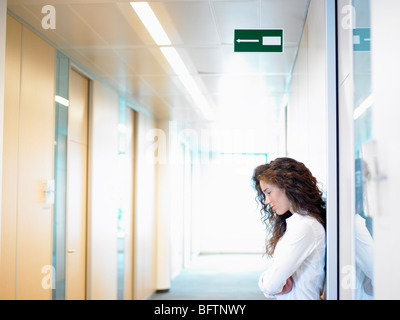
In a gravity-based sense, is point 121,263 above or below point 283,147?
below

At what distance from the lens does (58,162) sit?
2.97 m

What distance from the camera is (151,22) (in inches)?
94.3

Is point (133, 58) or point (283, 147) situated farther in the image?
point (133, 58)

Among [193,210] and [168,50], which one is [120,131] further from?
[193,210]

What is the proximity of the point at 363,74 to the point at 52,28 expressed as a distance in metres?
1.61

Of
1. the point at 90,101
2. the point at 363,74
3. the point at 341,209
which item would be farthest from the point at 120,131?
the point at 363,74

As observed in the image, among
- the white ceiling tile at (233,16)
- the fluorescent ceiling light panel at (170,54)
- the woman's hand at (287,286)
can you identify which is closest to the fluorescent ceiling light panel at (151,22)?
the fluorescent ceiling light panel at (170,54)

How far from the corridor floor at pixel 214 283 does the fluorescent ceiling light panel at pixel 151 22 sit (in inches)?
103

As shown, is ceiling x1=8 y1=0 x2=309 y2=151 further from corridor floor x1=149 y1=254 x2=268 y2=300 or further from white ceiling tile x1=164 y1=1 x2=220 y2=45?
corridor floor x1=149 y1=254 x2=268 y2=300

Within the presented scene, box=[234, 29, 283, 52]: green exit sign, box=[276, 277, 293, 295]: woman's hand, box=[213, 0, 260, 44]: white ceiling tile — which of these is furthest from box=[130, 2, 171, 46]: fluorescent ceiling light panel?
box=[276, 277, 293, 295]: woman's hand

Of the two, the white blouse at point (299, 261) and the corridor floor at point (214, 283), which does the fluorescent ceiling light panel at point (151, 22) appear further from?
the corridor floor at point (214, 283)

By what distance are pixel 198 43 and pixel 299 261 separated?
51.2 inches

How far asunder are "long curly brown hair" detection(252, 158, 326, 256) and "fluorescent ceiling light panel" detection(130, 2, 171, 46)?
97 cm

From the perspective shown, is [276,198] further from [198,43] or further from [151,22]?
[151,22]
